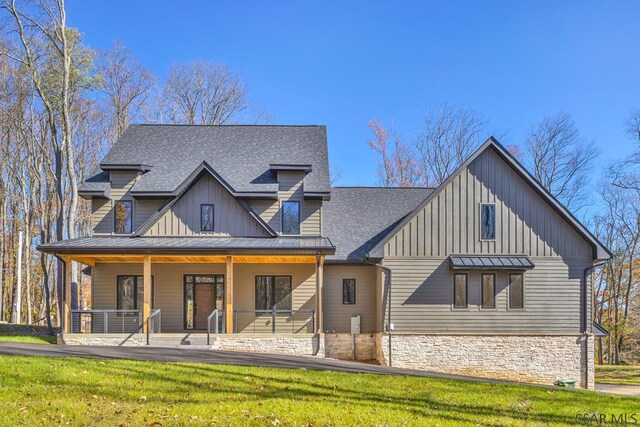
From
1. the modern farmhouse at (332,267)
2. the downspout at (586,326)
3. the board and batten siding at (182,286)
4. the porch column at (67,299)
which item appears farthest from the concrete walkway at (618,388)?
the porch column at (67,299)

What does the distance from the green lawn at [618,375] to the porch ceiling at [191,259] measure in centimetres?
1477

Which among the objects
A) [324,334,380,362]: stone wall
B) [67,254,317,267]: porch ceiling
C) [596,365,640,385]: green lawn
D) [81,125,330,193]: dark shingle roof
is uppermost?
[81,125,330,193]: dark shingle roof

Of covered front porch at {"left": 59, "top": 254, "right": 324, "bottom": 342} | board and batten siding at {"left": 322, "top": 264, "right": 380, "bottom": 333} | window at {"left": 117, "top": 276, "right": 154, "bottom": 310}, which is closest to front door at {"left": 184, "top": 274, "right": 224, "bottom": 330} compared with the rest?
covered front porch at {"left": 59, "top": 254, "right": 324, "bottom": 342}

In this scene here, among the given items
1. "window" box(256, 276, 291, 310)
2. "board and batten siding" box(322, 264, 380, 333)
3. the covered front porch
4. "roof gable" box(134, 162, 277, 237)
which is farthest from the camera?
"window" box(256, 276, 291, 310)

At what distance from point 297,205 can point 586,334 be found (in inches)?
429

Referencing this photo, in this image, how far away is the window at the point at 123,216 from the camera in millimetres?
20922

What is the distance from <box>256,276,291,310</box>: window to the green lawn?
14272mm

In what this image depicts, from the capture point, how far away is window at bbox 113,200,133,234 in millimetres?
20922

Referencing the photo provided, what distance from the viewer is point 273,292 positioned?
20.7m

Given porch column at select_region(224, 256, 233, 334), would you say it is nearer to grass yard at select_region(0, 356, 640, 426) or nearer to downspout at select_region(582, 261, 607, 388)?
grass yard at select_region(0, 356, 640, 426)

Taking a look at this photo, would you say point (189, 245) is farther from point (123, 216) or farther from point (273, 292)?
point (123, 216)

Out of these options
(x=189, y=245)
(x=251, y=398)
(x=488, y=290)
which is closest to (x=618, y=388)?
(x=488, y=290)

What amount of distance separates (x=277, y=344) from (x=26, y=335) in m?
10.3

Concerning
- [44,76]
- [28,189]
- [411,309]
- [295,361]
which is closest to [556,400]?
[295,361]
